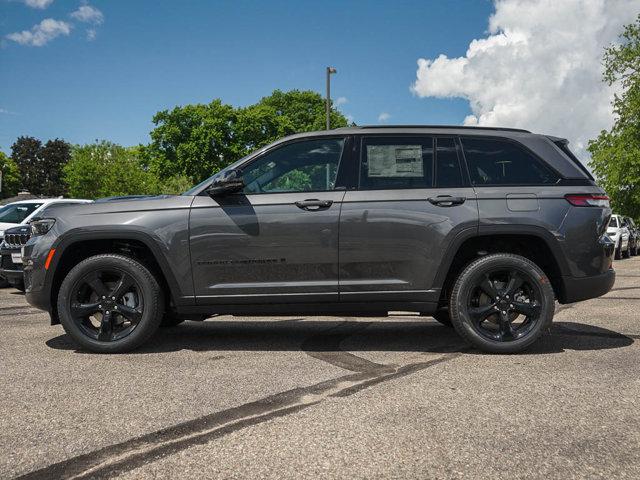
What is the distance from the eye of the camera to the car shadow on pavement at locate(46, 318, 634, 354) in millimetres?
5070

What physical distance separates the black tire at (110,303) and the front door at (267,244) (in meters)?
0.43

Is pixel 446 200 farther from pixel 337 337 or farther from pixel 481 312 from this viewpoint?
pixel 337 337

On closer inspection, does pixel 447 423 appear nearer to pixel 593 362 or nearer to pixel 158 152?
pixel 593 362

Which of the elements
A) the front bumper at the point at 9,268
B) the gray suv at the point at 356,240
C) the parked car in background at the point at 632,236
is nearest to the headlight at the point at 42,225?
the gray suv at the point at 356,240

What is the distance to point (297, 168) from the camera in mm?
4934

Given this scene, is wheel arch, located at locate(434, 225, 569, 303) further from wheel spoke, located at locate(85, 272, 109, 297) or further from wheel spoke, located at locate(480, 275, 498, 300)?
wheel spoke, located at locate(85, 272, 109, 297)

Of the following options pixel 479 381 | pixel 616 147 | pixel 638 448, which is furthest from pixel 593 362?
pixel 616 147

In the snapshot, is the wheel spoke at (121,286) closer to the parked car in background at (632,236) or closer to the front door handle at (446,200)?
the front door handle at (446,200)

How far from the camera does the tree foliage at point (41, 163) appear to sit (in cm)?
8462

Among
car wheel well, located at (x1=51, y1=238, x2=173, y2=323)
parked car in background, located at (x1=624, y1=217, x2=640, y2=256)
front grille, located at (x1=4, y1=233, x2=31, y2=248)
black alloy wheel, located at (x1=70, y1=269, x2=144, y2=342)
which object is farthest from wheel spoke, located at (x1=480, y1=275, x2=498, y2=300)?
parked car in background, located at (x1=624, y1=217, x2=640, y2=256)

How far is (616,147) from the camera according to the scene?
33938mm

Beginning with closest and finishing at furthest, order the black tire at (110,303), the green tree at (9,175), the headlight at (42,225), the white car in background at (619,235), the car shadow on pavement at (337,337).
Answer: the black tire at (110,303)
the headlight at (42,225)
the car shadow on pavement at (337,337)
the white car in background at (619,235)
the green tree at (9,175)

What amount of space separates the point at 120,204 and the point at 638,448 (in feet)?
13.0

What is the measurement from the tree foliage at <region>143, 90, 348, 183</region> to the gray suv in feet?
150
